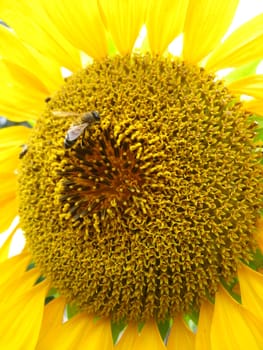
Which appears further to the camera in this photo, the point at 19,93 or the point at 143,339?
the point at 19,93

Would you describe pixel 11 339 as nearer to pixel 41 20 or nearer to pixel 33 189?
pixel 33 189

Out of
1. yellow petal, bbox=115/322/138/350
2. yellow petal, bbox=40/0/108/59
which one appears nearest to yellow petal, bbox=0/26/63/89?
yellow petal, bbox=40/0/108/59

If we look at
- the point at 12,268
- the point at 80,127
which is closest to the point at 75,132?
the point at 80,127

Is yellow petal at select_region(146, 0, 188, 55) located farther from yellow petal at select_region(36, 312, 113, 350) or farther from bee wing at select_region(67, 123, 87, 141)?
yellow petal at select_region(36, 312, 113, 350)

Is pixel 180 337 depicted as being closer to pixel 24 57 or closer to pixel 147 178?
pixel 147 178

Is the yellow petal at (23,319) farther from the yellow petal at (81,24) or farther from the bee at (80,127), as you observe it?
the yellow petal at (81,24)

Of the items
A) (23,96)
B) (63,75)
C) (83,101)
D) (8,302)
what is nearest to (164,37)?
(83,101)

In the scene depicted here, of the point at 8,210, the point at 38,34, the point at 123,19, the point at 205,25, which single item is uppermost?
the point at 38,34
